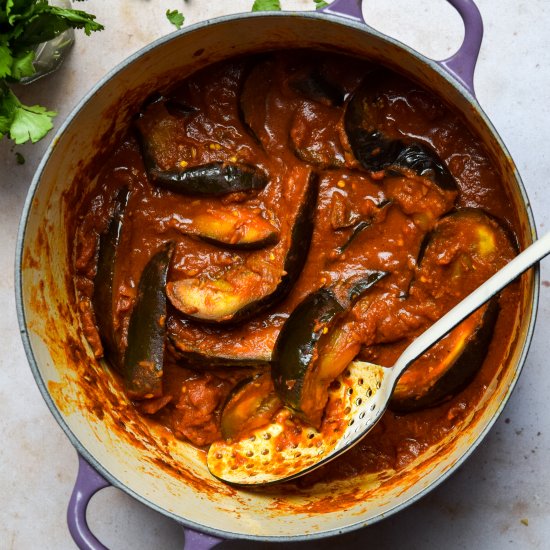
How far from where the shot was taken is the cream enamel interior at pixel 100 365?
2119 mm

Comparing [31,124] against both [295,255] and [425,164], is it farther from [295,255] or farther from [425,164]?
[425,164]

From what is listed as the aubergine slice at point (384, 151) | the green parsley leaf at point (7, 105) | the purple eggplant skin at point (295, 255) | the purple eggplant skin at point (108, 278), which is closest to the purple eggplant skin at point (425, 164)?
the aubergine slice at point (384, 151)

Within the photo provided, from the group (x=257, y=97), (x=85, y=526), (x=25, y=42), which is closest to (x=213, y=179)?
(x=257, y=97)

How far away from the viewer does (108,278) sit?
241cm

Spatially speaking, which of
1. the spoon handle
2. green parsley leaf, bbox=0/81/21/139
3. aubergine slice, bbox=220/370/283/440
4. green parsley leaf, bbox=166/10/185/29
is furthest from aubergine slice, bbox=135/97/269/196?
the spoon handle

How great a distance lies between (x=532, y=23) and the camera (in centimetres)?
244

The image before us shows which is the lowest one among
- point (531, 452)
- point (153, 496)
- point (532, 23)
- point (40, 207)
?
point (153, 496)

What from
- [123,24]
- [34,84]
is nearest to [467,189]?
[123,24]

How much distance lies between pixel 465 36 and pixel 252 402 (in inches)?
48.8

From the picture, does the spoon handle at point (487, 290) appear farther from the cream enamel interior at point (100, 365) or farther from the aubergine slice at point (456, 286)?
the aubergine slice at point (456, 286)

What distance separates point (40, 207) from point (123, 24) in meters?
0.72

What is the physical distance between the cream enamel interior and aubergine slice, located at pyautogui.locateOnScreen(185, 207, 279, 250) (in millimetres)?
407

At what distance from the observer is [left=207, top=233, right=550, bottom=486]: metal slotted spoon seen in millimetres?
2189

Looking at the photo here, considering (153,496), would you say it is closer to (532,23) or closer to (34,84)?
(34,84)
